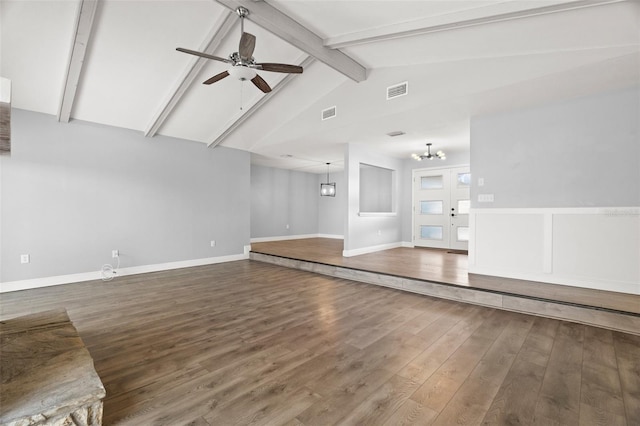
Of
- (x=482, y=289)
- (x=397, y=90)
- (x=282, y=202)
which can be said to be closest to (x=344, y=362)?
(x=482, y=289)

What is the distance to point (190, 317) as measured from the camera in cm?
337

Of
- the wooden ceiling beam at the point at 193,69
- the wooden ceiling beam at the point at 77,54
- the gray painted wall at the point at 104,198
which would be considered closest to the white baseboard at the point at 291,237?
the gray painted wall at the point at 104,198


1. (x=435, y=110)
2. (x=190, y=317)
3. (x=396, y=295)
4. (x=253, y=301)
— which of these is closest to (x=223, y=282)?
(x=253, y=301)

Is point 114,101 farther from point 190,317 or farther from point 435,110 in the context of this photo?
point 435,110

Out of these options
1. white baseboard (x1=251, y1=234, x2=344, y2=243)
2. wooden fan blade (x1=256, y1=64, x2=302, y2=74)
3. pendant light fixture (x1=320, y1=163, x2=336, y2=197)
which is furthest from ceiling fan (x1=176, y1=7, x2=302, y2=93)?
pendant light fixture (x1=320, y1=163, x2=336, y2=197)

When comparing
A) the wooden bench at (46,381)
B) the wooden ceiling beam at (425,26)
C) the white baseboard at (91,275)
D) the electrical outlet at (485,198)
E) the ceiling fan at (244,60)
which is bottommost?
the white baseboard at (91,275)

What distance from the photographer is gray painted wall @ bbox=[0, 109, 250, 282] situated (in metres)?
4.51

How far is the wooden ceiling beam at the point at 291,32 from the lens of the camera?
3076 millimetres

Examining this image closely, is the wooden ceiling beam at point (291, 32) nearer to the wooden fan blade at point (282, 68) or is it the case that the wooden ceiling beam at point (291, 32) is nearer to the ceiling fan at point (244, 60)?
the ceiling fan at point (244, 60)

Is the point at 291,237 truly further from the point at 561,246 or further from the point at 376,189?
the point at 561,246

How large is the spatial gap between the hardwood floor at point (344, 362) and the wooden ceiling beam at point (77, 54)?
293 centimetres

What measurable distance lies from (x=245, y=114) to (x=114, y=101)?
211 centimetres

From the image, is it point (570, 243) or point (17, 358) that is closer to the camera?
point (17, 358)

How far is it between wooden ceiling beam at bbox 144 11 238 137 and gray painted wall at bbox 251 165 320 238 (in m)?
4.44
